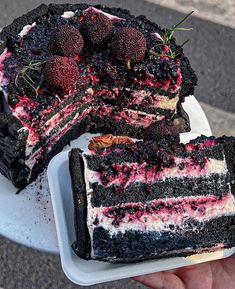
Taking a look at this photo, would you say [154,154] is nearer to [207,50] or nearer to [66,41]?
[66,41]

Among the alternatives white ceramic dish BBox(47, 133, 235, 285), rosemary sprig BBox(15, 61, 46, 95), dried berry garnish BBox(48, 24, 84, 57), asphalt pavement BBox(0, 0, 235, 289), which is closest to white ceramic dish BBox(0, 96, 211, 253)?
white ceramic dish BBox(47, 133, 235, 285)

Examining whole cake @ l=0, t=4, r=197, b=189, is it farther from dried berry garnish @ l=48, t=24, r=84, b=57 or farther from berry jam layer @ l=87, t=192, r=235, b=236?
berry jam layer @ l=87, t=192, r=235, b=236

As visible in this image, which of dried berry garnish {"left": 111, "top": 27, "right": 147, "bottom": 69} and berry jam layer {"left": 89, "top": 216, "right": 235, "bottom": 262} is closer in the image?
berry jam layer {"left": 89, "top": 216, "right": 235, "bottom": 262}

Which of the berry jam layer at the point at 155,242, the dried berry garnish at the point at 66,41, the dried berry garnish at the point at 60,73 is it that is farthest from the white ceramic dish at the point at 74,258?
the dried berry garnish at the point at 66,41

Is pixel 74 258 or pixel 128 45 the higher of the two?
pixel 128 45

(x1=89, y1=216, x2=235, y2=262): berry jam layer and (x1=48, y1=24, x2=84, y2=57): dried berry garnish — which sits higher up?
(x1=48, y1=24, x2=84, y2=57): dried berry garnish

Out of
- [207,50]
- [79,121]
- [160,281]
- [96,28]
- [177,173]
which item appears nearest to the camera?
[177,173]

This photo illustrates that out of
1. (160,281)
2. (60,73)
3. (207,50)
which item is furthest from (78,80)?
(207,50)

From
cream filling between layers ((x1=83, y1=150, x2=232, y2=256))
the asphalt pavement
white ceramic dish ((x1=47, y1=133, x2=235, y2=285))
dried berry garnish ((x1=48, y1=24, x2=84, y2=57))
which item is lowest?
the asphalt pavement
